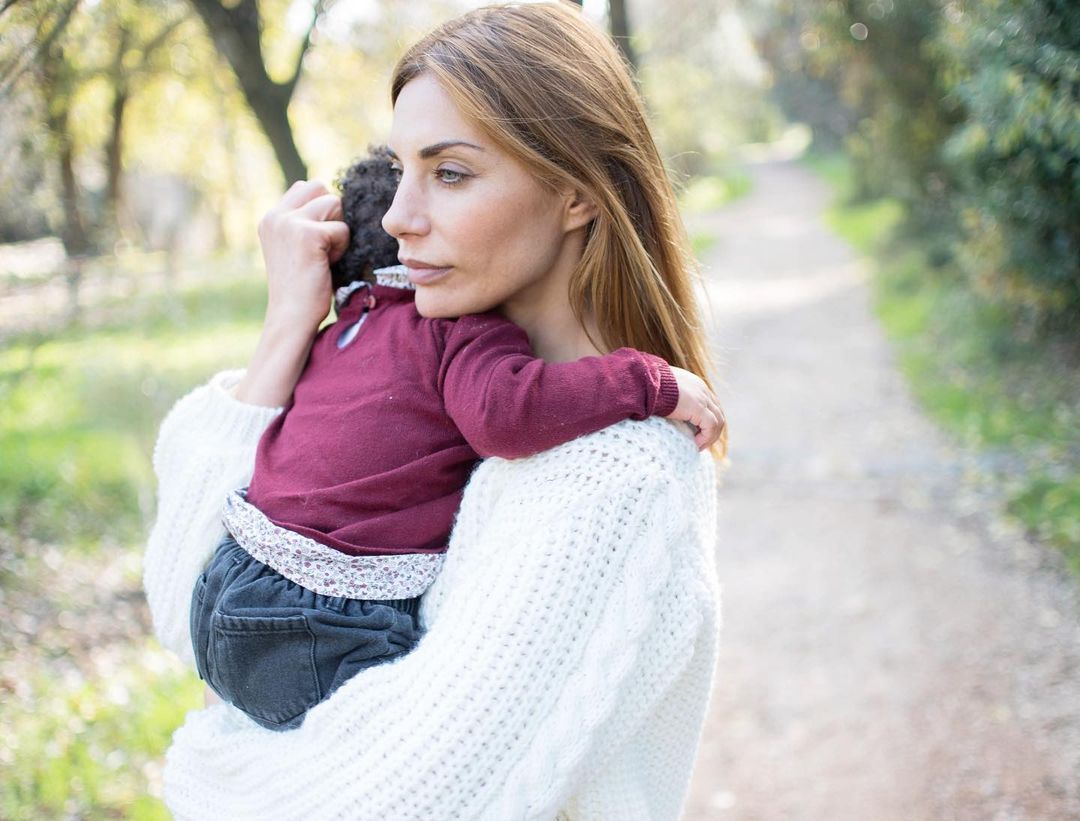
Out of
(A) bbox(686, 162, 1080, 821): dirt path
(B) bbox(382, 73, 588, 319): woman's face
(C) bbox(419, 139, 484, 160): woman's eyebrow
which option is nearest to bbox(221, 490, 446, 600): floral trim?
(B) bbox(382, 73, 588, 319): woman's face

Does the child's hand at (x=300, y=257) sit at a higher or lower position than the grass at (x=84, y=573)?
higher

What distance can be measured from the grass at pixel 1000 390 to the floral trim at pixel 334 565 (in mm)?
4288

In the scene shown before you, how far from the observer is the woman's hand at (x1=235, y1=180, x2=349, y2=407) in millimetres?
1865

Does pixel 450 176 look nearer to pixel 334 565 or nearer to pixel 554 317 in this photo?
pixel 554 317

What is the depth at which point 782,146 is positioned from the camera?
52531mm

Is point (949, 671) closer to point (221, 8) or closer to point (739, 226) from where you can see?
point (221, 8)

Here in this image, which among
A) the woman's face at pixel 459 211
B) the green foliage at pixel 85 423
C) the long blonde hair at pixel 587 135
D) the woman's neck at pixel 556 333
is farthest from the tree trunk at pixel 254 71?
the woman's neck at pixel 556 333

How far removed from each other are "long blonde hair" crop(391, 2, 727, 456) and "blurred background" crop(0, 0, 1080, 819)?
1.14 ft

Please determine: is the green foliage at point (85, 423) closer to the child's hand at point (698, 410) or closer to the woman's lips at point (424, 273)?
the woman's lips at point (424, 273)

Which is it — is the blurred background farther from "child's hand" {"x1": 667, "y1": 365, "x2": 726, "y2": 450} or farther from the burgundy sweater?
the burgundy sweater

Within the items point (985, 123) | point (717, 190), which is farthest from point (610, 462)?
point (717, 190)

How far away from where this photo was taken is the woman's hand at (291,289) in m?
1.87

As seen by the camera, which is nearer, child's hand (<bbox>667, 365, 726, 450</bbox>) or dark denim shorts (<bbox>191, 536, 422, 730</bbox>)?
dark denim shorts (<bbox>191, 536, 422, 730</bbox>)

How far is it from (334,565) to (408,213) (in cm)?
59
